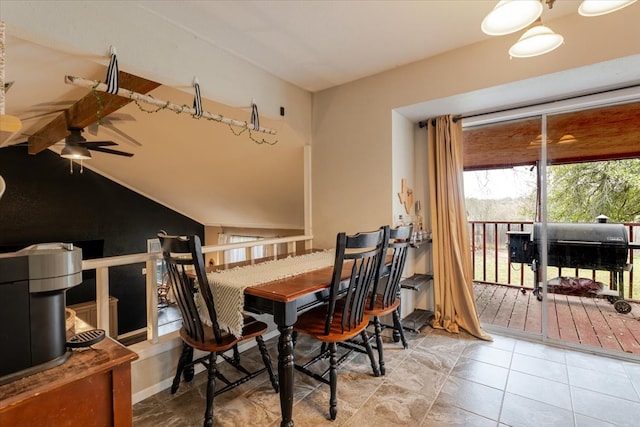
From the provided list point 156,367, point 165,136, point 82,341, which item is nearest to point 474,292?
point 156,367

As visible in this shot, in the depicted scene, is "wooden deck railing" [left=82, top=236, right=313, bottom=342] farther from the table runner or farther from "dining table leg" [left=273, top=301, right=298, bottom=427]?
"dining table leg" [left=273, top=301, right=298, bottom=427]

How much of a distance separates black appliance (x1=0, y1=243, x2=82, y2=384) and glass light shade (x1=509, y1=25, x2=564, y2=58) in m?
2.09

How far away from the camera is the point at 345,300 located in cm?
187

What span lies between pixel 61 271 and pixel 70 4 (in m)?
1.64

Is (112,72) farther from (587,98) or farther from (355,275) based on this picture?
(587,98)

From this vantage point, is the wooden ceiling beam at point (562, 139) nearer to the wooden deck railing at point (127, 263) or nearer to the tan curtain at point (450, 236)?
the tan curtain at point (450, 236)

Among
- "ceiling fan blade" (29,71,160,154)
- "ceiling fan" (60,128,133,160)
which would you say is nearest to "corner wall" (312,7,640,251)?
"ceiling fan blade" (29,71,160,154)

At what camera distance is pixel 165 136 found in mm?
4012

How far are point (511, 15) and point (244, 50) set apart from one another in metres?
1.94

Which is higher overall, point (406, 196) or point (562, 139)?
point (562, 139)

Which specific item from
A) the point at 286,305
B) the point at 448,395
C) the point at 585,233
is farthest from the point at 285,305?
the point at 585,233

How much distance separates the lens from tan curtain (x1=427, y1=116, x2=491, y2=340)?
2.97 meters

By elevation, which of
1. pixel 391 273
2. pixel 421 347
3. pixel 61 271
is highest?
pixel 61 271

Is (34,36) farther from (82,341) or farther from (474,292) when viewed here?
(474,292)
